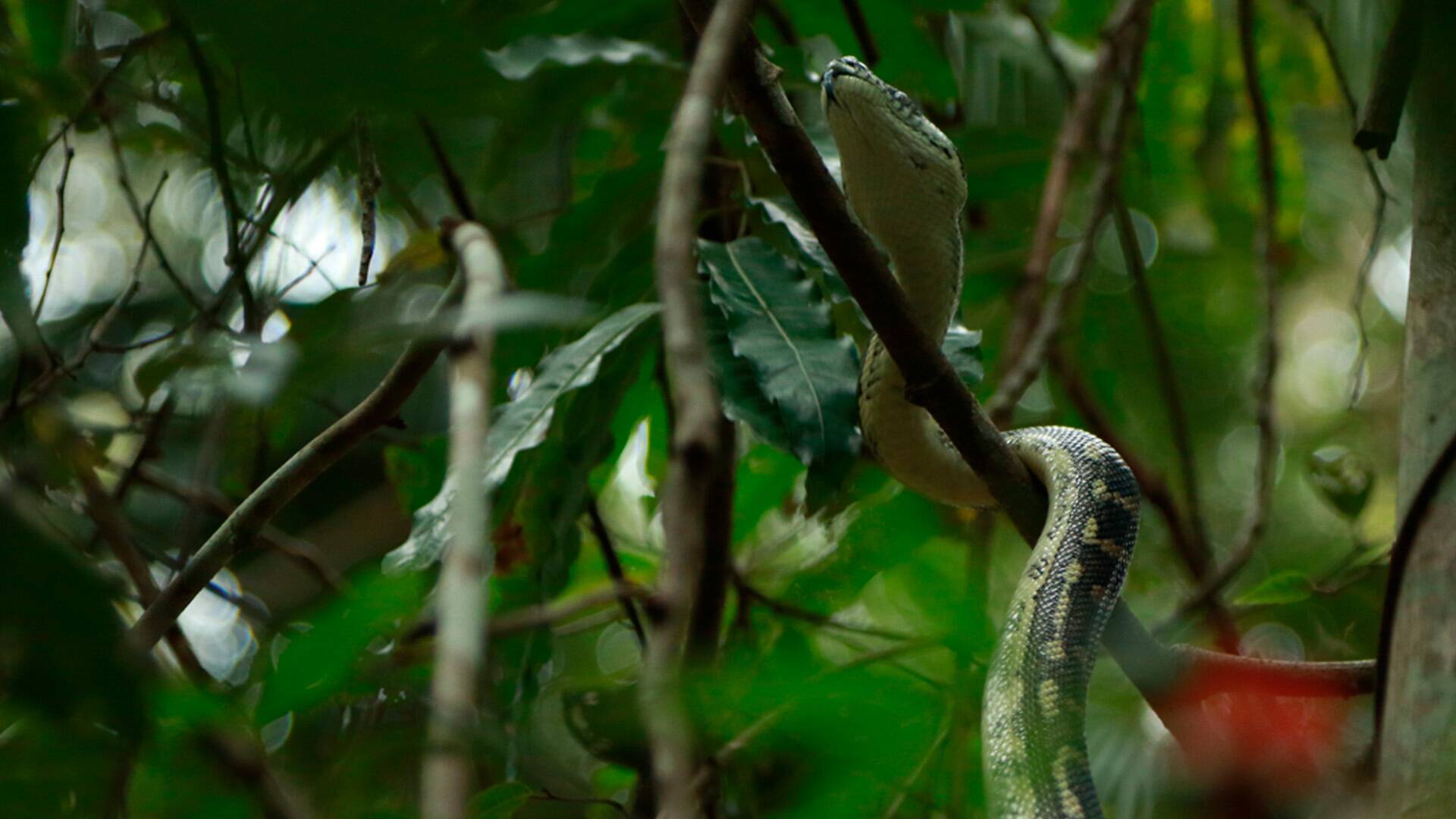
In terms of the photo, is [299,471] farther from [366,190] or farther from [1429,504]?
[1429,504]

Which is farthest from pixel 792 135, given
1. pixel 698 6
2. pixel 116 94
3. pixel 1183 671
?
pixel 116 94

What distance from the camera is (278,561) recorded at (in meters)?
3.81

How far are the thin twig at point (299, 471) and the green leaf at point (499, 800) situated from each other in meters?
0.47

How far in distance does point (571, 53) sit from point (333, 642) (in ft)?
5.21

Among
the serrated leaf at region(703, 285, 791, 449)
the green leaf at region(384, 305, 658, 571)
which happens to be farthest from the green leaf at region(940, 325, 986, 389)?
the green leaf at region(384, 305, 658, 571)

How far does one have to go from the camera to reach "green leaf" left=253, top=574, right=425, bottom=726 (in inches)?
45.3

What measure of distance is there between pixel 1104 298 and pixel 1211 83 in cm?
69

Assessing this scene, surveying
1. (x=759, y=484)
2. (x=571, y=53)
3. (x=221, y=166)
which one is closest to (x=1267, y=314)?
(x=759, y=484)

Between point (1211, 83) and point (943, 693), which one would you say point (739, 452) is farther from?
point (1211, 83)

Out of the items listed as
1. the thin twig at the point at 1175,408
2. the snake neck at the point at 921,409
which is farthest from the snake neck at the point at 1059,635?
the thin twig at the point at 1175,408

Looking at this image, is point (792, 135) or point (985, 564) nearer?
point (792, 135)

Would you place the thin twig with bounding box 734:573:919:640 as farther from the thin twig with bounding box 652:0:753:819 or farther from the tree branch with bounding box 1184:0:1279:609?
the thin twig with bounding box 652:0:753:819

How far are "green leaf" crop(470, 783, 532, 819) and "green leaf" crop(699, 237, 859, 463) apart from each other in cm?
61

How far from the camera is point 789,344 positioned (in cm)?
194
